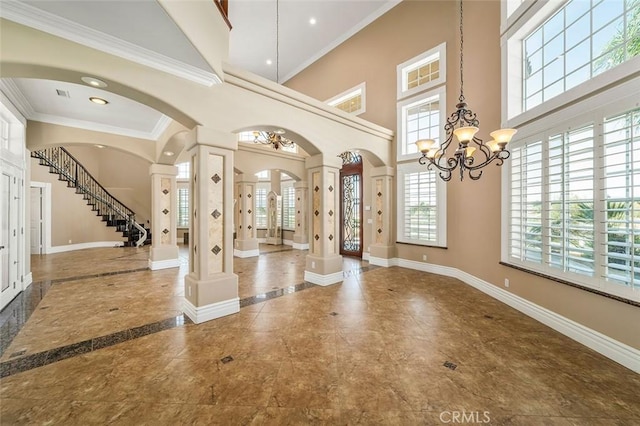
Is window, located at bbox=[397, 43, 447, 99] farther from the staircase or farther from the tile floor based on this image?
the staircase

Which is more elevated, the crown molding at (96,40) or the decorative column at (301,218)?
the crown molding at (96,40)

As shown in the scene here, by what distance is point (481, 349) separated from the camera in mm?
2824

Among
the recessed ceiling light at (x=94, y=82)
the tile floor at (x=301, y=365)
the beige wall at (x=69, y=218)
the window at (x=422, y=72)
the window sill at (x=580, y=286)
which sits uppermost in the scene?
the window at (x=422, y=72)

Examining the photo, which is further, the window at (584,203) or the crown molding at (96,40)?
the window at (584,203)

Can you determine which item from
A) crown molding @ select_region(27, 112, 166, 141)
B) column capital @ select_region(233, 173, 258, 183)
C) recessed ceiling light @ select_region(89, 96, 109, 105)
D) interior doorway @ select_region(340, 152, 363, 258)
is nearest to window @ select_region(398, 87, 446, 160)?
interior doorway @ select_region(340, 152, 363, 258)

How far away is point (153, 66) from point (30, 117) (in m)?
4.17

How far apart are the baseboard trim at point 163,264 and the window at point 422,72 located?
7327 millimetres

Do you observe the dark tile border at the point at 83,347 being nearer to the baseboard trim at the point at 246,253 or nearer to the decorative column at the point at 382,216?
the decorative column at the point at 382,216

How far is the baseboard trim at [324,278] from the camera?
5188 millimetres

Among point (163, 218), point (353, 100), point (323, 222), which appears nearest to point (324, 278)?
point (323, 222)

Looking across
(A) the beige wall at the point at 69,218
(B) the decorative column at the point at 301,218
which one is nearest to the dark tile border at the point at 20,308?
(A) the beige wall at the point at 69,218

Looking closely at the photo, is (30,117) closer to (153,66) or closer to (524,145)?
(153,66)

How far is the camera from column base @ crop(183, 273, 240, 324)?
11.5ft

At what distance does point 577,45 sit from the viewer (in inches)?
127
